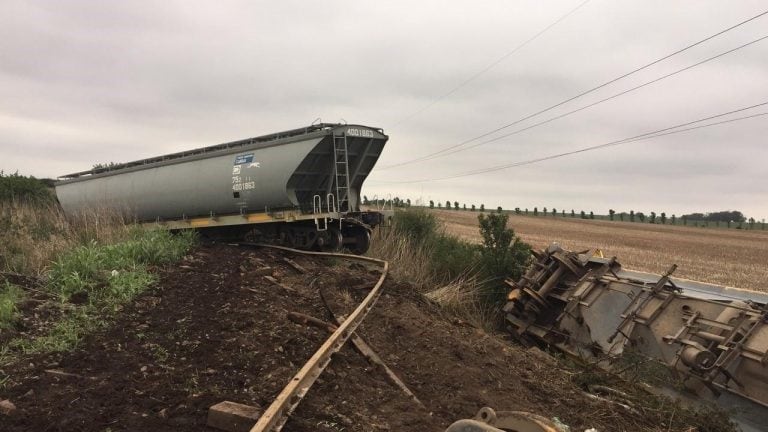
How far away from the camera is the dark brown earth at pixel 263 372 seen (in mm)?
3936

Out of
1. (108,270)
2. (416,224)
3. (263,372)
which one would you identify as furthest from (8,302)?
(416,224)

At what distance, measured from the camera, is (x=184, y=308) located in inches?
263

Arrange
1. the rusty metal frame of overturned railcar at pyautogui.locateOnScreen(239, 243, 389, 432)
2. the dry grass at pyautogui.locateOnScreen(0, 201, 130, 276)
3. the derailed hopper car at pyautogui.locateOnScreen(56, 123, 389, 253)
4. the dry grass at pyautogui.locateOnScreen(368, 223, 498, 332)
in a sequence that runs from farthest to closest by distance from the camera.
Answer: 1. the derailed hopper car at pyautogui.locateOnScreen(56, 123, 389, 253)
2. the dry grass at pyautogui.locateOnScreen(368, 223, 498, 332)
3. the dry grass at pyautogui.locateOnScreen(0, 201, 130, 276)
4. the rusty metal frame of overturned railcar at pyautogui.locateOnScreen(239, 243, 389, 432)

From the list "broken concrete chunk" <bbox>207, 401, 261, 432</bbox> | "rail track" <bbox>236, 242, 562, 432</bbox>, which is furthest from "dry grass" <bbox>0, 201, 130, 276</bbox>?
"broken concrete chunk" <bbox>207, 401, 261, 432</bbox>

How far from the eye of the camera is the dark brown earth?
3.94 m

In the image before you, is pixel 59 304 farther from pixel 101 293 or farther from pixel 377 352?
pixel 377 352

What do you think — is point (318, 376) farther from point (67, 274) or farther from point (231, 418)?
point (67, 274)

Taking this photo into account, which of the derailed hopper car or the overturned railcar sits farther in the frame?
the derailed hopper car

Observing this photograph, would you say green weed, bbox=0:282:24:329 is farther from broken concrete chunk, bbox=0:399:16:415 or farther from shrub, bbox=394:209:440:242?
shrub, bbox=394:209:440:242

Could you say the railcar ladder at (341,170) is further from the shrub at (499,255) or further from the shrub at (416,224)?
the shrub at (499,255)

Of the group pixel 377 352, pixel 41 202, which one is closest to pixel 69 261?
pixel 377 352

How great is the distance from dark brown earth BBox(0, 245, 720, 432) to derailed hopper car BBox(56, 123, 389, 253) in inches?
214

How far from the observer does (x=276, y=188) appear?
540 inches

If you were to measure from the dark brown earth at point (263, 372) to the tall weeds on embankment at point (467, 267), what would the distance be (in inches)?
142
